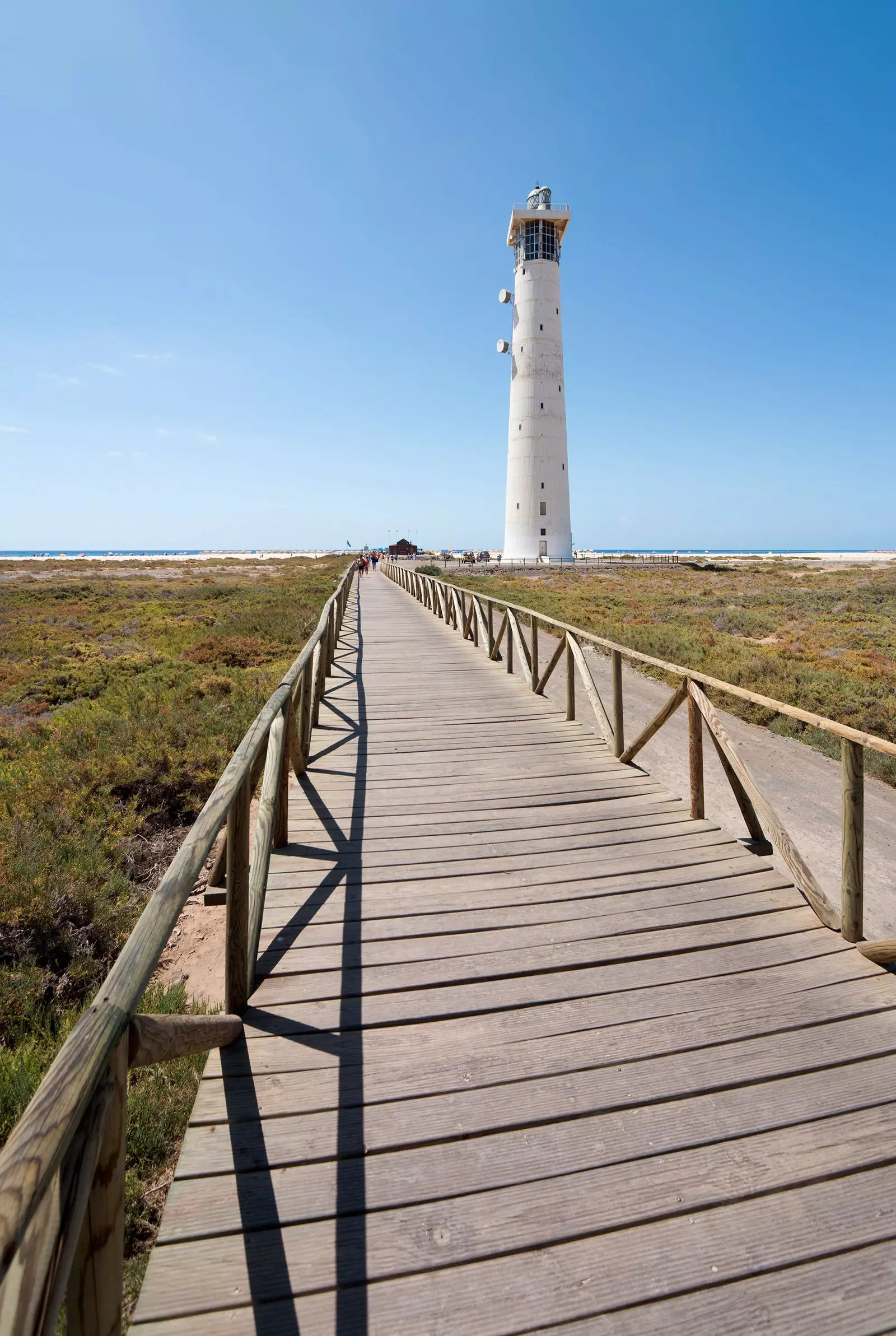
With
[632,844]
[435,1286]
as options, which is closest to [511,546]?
[632,844]

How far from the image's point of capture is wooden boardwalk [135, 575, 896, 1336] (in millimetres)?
1738

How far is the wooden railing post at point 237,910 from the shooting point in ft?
9.04

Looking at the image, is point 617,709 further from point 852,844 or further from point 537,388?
point 537,388

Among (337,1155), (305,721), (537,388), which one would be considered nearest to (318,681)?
(305,721)

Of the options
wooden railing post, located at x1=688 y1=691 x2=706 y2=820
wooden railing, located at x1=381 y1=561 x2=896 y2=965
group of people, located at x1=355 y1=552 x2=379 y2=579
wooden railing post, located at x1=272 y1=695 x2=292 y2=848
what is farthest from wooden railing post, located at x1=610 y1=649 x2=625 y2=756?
group of people, located at x1=355 y1=552 x2=379 y2=579

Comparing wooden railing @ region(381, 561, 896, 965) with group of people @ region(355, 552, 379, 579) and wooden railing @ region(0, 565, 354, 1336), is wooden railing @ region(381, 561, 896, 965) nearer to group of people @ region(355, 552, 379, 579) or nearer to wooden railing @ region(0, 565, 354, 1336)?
wooden railing @ region(0, 565, 354, 1336)

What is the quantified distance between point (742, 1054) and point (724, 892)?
1321mm

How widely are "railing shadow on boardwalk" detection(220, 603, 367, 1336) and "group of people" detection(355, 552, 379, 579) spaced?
36.7 metres

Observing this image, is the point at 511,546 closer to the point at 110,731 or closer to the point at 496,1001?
the point at 110,731

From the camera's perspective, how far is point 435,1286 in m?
1.75

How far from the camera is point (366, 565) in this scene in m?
50.8

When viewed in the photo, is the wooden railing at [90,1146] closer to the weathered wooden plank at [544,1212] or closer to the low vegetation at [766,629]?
the weathered wooden plank at [544,1212]

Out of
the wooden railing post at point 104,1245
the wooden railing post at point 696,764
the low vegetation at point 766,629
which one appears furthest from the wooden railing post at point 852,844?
the low vegetation at point 766,629

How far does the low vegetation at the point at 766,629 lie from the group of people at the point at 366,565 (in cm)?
1028
